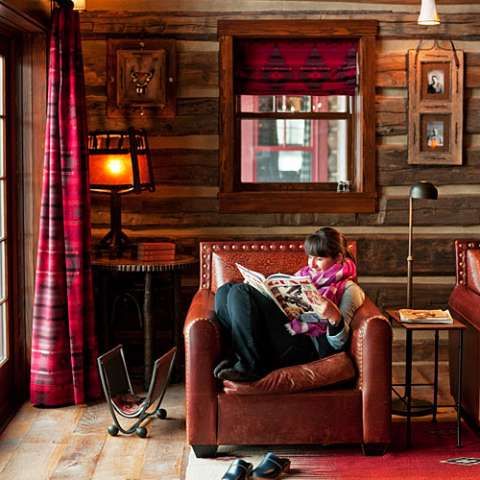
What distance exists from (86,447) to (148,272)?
1304 mm

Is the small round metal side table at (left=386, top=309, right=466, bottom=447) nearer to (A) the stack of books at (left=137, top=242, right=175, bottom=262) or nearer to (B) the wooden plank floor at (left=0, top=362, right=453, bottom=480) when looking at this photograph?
(B) the wooden plank floor at (left=0, top=362, right=453, bottom=480)

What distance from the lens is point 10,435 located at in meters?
4.84

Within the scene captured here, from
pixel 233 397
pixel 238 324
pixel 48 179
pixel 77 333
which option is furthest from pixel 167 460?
pixel 48 179

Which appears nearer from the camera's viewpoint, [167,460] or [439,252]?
[167,460]

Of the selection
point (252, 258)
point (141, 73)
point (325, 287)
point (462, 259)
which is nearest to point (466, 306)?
point (462, 259)

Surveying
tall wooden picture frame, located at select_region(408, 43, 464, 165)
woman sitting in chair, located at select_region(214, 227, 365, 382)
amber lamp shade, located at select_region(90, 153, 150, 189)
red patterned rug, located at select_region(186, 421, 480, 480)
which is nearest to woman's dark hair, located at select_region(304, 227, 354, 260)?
woman sitting in chair, located at select_region(214, 227, 365, 382)

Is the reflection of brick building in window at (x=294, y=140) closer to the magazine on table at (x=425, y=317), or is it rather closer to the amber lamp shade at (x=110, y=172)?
the amber lamp shade at (x=110, y=172)

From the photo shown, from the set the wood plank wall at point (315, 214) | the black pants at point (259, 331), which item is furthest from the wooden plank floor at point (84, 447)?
the wood plank wall at point (315, 214)

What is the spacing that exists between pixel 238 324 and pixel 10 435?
4.36 ft

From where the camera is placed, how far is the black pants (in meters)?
4.49

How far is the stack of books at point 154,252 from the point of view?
573cm

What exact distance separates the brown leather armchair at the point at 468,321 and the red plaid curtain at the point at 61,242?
80.9 inches

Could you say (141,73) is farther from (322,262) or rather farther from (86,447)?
(86,447)

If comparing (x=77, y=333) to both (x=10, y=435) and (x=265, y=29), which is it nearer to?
(x=10, y=435)
